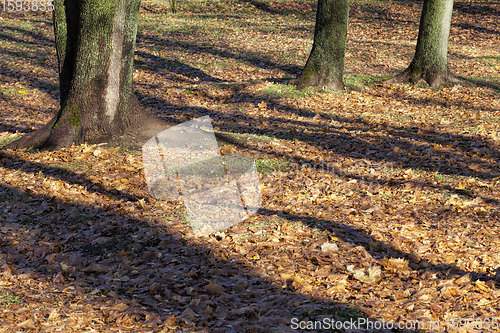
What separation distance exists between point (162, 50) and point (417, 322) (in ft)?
50.4

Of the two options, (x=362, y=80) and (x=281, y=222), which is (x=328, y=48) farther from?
(x=281, y=222)

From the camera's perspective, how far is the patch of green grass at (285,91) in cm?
1164

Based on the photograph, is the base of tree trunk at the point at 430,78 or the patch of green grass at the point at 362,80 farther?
the patch of green grass at the point at 362,80

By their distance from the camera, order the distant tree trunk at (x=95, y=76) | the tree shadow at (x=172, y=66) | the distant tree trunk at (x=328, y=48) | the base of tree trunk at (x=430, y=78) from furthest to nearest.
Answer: the tree shadow at (x=172, y=66) < the base of tree trunk at (x=430, y=78) < the distant tree trunk at (x=328, y=48) < the distant tree trunk at (x=95, y=76)

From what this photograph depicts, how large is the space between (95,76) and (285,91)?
17.6 feet

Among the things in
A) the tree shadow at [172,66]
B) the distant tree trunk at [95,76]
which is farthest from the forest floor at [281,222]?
the tree shadow at [172,66]

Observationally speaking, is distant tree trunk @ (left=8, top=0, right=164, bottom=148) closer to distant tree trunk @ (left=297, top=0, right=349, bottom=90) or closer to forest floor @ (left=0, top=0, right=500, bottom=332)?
forest floor @ (left=0, top=0, right=500, bottom=332)

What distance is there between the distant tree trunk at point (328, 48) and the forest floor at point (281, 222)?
0.41 m

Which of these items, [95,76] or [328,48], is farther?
[328,48]

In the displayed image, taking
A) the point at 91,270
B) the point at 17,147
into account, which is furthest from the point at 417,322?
the point at 17,147

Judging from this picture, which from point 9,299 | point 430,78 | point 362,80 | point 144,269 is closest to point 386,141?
point 430,78

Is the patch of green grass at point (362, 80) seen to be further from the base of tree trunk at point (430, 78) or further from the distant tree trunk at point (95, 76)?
the distant tree trunk at point (95, 76)

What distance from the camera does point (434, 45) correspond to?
40.3 feet

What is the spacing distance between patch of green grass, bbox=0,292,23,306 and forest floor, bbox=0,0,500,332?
0.9 inches
